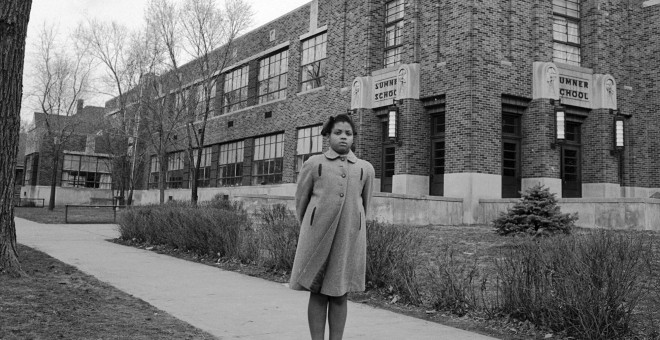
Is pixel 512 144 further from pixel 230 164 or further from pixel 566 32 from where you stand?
pixel 230 164

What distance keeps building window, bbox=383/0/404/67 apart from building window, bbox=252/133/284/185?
8.87 meters

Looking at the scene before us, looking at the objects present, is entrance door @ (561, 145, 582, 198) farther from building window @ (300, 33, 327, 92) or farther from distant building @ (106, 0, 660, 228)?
building window @ (300, 33, 327, 92)

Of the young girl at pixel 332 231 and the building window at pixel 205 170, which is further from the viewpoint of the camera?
the building window at pixel 205 170

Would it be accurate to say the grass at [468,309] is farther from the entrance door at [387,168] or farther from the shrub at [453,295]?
the entrance door at [387,168]

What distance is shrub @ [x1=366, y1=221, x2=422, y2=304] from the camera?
22.8 feet

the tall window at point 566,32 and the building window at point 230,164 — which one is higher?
the tall window at point 566,32

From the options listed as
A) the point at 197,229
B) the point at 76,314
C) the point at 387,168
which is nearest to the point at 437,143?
the point at 387,168

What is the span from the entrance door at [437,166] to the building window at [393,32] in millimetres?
4011

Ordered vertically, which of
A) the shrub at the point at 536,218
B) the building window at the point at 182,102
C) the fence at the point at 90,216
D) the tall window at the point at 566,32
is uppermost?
the tall window at the point at 566,32

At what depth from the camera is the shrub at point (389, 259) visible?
695cm

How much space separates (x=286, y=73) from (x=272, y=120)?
106 inches

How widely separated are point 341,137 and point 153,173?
143 feet

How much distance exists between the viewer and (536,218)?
38.6ft

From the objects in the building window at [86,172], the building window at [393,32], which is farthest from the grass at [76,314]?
the building window at [86,172]
